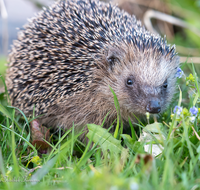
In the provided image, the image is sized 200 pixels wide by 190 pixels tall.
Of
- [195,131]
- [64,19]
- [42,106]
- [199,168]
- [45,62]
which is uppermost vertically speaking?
[64,19]

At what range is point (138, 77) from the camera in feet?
11.3

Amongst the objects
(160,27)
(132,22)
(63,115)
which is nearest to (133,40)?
(132,22)

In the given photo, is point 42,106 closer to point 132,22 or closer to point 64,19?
point 64,19

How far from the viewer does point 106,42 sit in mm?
3783

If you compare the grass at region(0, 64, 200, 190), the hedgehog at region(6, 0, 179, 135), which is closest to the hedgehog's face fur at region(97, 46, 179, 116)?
the hedgehog at region(6, 0, 179, 135)

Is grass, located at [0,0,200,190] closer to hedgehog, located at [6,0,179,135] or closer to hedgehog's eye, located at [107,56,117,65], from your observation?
hedgehog, located at [6,0,179,135]

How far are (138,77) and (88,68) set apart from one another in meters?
0.72

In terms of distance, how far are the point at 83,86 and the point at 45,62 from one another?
28.9 inches

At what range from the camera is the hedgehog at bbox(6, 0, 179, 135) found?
3545mm

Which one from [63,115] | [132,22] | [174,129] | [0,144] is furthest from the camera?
[132,22]

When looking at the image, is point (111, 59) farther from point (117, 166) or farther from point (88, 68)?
point (117, 166)

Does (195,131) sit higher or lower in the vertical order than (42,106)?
lower

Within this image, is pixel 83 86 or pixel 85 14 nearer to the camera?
pixel 83 86

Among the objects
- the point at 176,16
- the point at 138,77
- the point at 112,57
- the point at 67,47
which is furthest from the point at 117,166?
the point at 176,16
